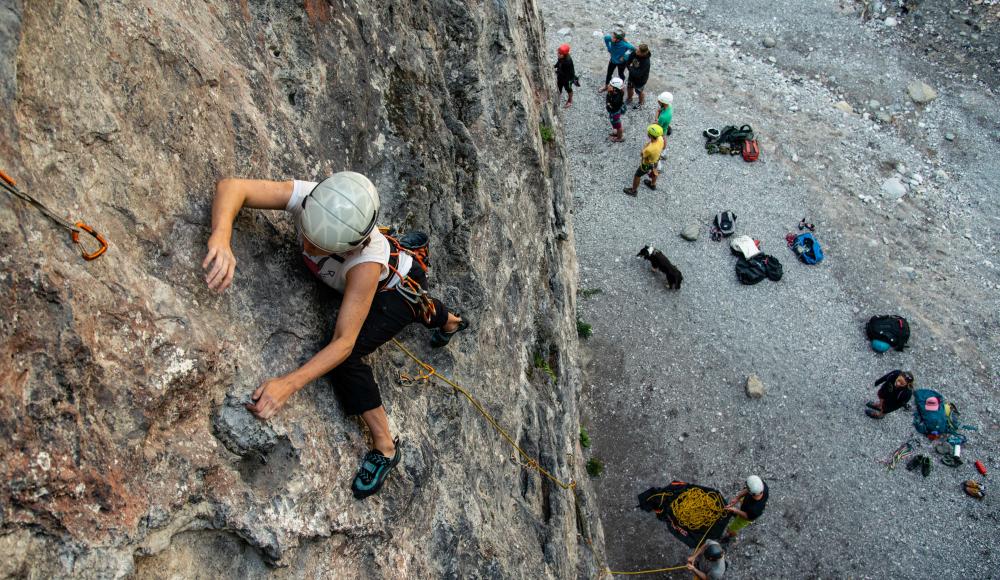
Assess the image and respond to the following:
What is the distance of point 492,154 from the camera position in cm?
796

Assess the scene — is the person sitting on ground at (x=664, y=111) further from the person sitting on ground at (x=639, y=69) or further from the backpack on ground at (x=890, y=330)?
the backpack on ground at (x=890, y=330)

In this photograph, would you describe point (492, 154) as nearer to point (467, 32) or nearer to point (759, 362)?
point (467, 32)

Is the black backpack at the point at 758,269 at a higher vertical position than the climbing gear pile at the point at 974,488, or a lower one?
higher

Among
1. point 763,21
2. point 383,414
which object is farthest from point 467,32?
point 763,21

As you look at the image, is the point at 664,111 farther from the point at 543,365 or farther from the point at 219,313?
the point at 219,313

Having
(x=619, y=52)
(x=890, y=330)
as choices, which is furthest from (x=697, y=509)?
(x=619, y=52)

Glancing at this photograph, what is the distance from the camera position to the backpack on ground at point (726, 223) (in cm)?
1473

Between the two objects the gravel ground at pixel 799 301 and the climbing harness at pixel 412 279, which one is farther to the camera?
the gravel ground at pixel 799 301

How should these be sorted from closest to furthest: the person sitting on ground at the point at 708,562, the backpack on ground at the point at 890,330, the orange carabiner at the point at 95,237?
the orange carabiner at the point at 95,237, the person sitting on ground at the point at 708,562, the backpack on ground at the point at 890,330

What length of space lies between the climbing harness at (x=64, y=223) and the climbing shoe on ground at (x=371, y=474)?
7.36ft

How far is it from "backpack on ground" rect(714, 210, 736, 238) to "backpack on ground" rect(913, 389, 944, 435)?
195 inches

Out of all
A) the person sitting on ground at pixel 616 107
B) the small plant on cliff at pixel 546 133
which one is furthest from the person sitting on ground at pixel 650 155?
the small plant on cliff at pixel 546 133

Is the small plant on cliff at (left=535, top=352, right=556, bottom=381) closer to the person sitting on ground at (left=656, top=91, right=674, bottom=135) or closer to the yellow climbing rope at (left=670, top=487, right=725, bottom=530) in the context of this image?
the yellow climbing rope at (left=670, top=487, right=725, bottom=530)

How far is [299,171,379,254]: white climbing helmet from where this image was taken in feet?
12.2
